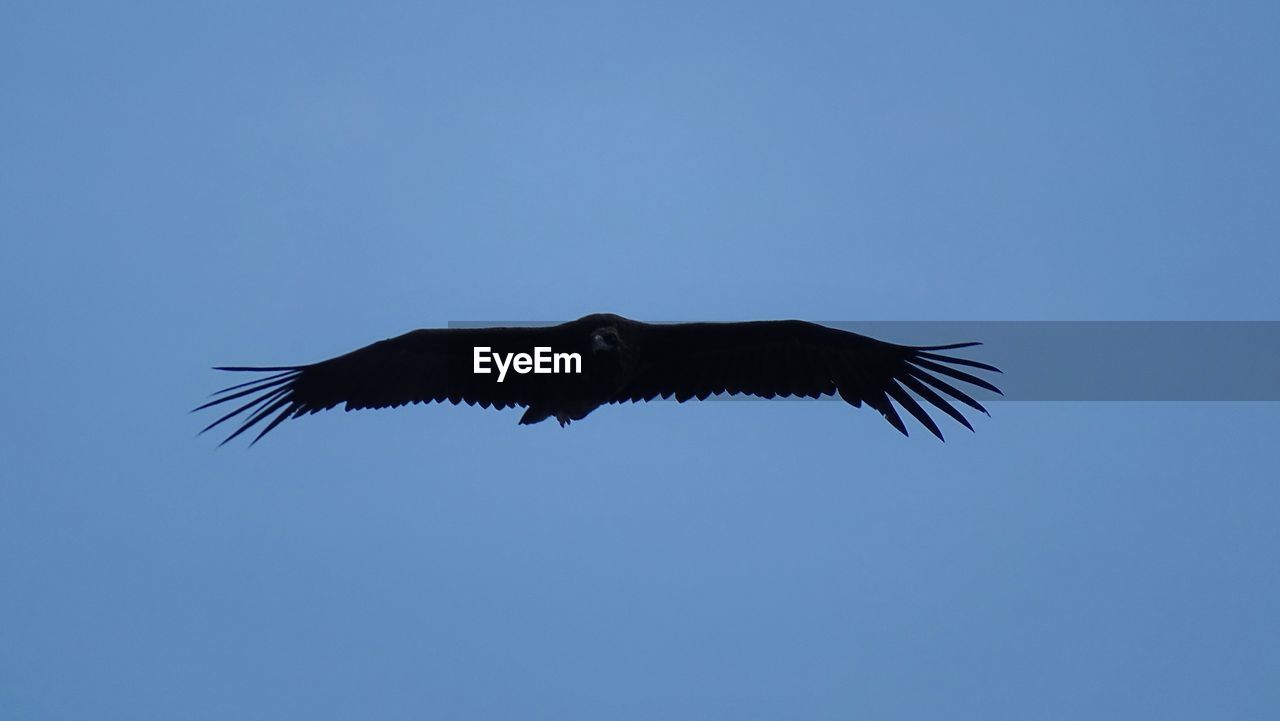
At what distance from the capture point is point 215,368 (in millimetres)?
11609

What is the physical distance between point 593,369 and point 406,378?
6.13 ft

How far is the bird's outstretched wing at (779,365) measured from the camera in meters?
12.5

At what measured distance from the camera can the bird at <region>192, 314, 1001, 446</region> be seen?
12.6 meters

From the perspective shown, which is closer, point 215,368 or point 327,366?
point 215,368

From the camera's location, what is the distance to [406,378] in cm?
1303

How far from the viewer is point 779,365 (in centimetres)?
1291

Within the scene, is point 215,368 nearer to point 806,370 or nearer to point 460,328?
point 460,328

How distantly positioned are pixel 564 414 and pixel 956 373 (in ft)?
11.7

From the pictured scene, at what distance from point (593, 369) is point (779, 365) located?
1777mm

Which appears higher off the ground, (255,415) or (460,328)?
(460,328)

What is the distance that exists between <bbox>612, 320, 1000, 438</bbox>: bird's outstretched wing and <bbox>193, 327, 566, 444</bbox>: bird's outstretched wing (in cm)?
100

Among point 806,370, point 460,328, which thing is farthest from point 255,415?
point 806,370

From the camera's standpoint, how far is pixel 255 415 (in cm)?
1262

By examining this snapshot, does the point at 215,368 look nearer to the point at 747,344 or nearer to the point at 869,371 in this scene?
the point at 747,344
